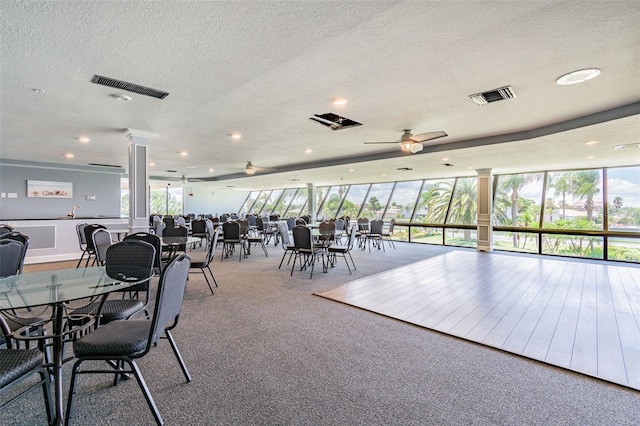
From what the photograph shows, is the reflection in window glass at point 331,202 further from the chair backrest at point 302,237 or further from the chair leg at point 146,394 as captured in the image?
the chair leg at point 146,394

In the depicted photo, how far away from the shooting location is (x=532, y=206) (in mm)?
8992

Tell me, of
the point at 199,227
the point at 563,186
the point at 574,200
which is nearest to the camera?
the point at 199,227

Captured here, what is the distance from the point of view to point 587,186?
8.17 meters

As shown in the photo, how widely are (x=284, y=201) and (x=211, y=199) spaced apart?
A: 4069 mm

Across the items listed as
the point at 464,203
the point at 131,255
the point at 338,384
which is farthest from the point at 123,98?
the point at 464,203

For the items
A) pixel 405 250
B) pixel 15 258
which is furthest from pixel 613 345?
pixel 405 250

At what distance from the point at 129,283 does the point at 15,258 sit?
5.29 ft

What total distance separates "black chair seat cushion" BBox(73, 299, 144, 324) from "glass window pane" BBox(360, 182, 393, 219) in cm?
1092

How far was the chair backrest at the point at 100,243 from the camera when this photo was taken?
376 centimetres

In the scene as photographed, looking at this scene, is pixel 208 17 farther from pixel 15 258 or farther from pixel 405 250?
pixel 405 250

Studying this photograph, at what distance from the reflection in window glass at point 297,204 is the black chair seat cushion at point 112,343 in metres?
14.2

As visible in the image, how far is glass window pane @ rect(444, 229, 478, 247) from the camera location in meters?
9.92

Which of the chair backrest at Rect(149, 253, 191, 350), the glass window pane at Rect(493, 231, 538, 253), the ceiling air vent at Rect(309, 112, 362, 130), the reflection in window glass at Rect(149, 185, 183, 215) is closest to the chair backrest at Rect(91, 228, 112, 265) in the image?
the chair backrest at Rect(149, 253, 191, 350)

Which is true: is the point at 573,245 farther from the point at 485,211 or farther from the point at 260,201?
the point at 260,201
